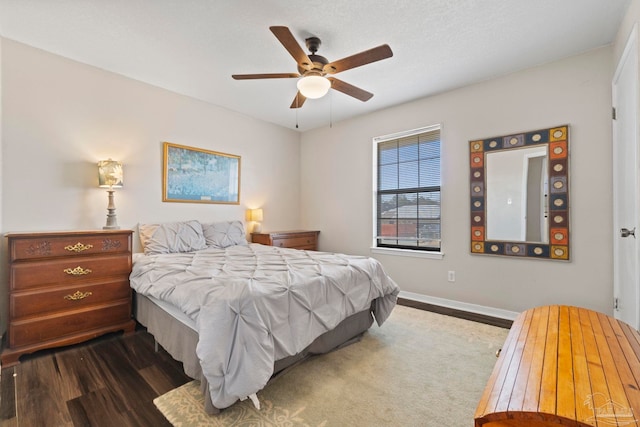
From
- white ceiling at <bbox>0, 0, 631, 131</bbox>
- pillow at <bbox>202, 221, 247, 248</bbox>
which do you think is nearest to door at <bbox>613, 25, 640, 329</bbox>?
white ceiling at <bbox>0, 0, 631, 131</bbox>

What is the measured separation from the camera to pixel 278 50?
2533mm

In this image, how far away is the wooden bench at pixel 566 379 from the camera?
0.82 m

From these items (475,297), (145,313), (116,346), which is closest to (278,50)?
(145,313)

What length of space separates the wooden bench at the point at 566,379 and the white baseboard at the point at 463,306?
1.62 metres

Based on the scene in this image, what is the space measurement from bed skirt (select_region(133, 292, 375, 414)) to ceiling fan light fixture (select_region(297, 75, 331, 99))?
188 centimetres

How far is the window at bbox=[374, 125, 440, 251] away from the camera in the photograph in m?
3.62

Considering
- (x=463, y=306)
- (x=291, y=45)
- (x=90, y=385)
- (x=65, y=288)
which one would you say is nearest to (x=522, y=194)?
(x=463, y=306)

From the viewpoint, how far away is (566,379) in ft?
3.20

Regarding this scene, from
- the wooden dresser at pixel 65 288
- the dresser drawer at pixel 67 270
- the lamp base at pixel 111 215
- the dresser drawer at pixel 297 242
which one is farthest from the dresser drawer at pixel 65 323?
the dresser drawer at pixel 297 242

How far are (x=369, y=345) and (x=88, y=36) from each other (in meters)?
3.53

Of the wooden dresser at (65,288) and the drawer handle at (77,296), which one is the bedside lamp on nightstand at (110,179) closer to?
the wooden dresser at (65,288)

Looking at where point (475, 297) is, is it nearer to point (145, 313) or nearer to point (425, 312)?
point (425, 312)

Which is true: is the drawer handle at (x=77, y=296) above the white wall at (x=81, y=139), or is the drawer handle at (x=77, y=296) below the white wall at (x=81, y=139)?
below

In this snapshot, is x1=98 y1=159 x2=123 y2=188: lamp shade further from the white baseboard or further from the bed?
the white baseboard
